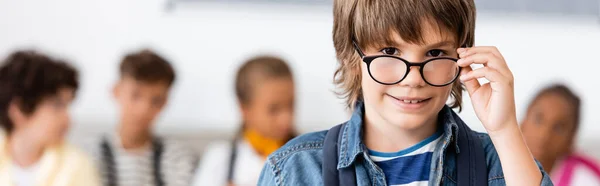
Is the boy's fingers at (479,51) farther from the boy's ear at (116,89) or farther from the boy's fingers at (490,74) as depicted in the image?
the boy's ear at (116,89)

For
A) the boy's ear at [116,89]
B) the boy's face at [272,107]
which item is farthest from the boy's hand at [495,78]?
the boy's ear at [116,89]

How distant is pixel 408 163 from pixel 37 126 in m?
1.71

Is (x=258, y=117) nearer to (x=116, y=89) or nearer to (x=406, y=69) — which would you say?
(x=116, y=89)

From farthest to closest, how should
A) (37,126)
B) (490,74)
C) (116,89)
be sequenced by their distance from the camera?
(116,89) < (37,126) < (490,74)

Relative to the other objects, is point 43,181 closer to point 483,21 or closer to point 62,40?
point 62,40

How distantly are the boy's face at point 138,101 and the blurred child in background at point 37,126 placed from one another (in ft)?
0.59

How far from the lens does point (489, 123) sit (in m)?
1.05

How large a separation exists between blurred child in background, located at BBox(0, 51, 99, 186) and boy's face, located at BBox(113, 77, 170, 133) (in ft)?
0.59

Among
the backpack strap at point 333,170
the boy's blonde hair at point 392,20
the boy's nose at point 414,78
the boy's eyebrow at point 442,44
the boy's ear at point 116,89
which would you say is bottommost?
the boy's ear at point 116,89

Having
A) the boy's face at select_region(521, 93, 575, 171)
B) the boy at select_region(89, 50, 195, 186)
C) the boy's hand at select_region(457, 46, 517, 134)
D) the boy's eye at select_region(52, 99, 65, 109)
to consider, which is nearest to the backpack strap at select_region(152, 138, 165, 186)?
the boy at select_region(89, 50, 195, 186)

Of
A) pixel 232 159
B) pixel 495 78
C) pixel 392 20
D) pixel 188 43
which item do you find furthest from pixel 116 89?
pixel 495 78

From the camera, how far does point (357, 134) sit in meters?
1.12

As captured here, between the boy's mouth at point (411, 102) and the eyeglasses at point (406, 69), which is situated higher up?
the eyeglasses at point (406, 69)

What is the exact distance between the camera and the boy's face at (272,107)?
8.23 feet
